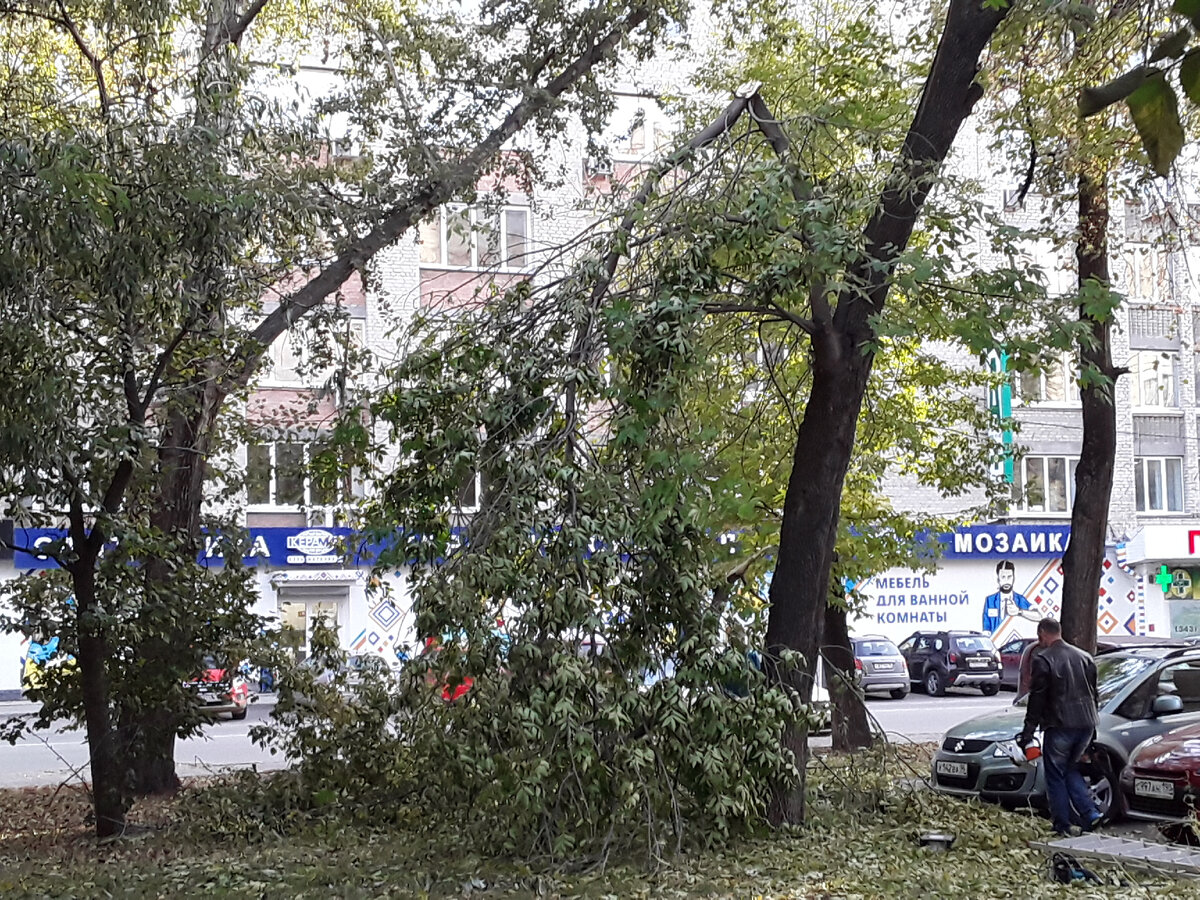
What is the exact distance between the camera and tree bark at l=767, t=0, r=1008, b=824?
34.3ft

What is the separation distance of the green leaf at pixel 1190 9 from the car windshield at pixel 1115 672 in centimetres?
1134

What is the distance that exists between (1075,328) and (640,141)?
47.9ft

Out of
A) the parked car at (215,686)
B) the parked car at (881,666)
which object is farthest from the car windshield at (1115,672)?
the parked car at (881,666)

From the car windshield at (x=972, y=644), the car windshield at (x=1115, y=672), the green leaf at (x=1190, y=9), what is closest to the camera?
the green leaf at (x=1190, y=9)

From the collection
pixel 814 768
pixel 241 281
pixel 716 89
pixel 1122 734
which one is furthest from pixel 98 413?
pixel 716 89

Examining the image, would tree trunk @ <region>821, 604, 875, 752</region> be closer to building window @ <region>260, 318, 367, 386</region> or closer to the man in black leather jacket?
the man in black leather jacket

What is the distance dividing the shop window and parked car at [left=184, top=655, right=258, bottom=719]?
1.76m

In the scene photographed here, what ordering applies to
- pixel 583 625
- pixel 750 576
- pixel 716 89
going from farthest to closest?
pixel 716 89, pixel 750 576, pixel 583 625

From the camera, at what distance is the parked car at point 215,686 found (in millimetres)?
12531

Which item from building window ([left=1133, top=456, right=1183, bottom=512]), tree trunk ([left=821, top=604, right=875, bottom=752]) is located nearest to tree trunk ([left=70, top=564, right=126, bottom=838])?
tree trunk ([left=821, top=604, right=875, bottom=752])

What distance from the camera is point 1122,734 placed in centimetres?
1185

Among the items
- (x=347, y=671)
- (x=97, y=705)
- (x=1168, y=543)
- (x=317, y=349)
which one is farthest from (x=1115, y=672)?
(x=1168, y=543)

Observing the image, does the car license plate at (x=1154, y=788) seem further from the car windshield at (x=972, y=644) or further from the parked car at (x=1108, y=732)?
the car windshield at (x=972, y=644)

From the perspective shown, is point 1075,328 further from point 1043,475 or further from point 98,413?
point 1043,475
